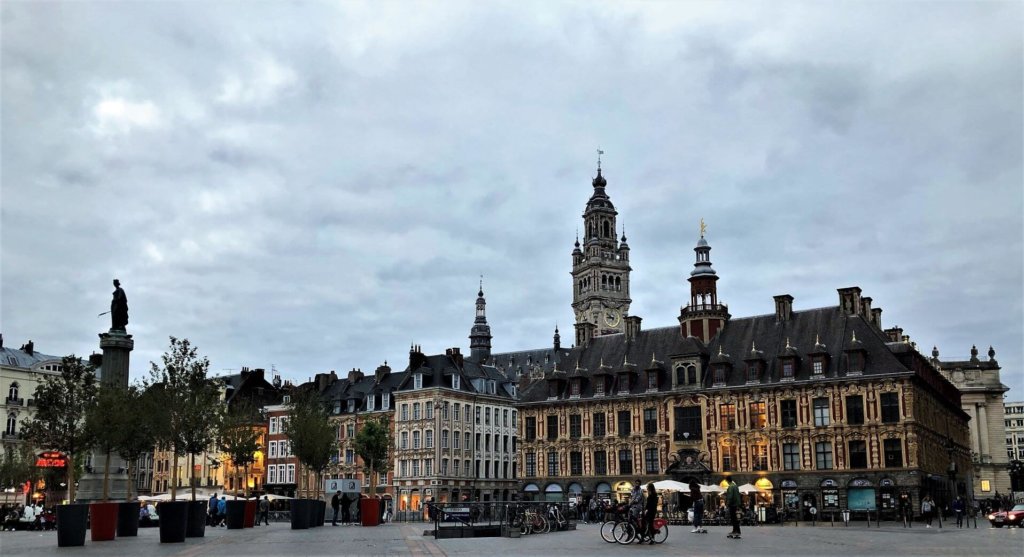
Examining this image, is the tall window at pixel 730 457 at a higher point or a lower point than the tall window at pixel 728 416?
lower

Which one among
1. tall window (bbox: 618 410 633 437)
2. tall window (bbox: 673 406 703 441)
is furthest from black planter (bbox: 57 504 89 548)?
tall window (bbox: 618 410 633 437)

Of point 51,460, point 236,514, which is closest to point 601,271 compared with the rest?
point 51,460

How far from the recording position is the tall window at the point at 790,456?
63031 millimetres

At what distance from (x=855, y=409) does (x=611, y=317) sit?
96.4 m

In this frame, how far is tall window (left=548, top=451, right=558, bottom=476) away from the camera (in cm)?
7388

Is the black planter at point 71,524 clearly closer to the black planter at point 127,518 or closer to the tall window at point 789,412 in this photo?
the black planter at point 127,518

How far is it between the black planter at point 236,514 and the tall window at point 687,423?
36.9 m

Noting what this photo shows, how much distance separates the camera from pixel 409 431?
8775cm

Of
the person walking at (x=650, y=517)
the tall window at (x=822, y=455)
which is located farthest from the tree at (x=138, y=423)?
the tall window at (x=822, y=455)

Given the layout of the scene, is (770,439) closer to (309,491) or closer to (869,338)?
(869,338)

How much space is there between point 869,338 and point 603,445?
66.9ft

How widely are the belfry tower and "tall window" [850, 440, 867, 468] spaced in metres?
93.3

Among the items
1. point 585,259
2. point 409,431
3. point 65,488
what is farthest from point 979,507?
point 585,259

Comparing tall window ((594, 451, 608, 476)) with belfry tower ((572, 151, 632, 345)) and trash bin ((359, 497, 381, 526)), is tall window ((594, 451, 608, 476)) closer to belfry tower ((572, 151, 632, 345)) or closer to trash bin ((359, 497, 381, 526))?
trash bin ((359, 497, 381, 526))
